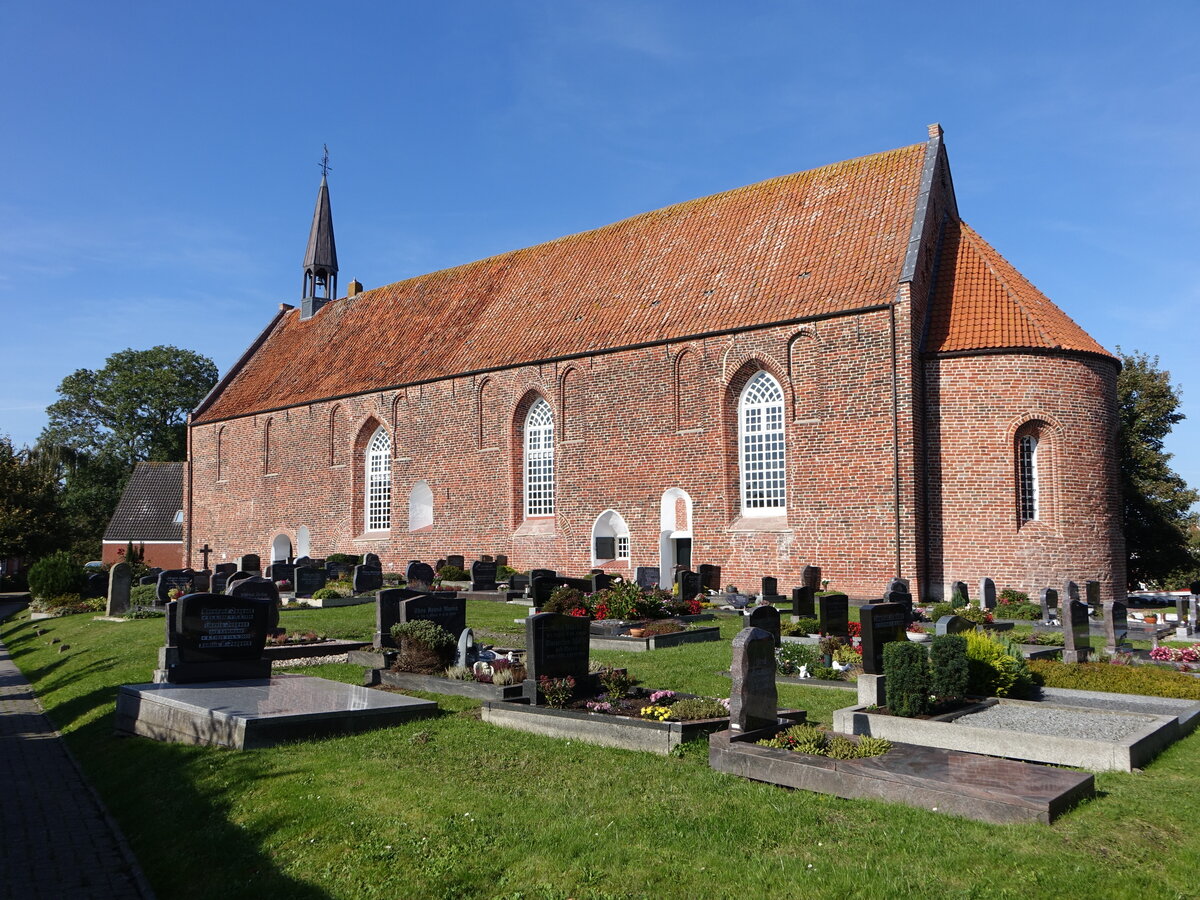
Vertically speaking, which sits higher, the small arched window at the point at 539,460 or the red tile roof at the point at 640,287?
the red tile roof at the point at 640,287

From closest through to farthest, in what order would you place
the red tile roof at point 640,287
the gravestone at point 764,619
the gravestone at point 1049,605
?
1. the gravestone at point 764,619
2. the gravestone at point 1049,605
3. the red tile roof at point 640,287

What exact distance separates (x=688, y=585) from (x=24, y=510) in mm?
30029

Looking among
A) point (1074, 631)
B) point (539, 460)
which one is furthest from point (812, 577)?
point (539, 460)

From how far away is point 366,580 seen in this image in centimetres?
2305

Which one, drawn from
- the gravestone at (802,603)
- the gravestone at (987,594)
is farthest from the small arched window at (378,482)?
the gravestone at (987,594)

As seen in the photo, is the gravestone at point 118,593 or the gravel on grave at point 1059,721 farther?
the gravestone at point 118,593

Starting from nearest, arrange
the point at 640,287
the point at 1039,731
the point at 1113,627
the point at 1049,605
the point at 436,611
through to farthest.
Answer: the point at 1039,731 < the point at 436,611 < the point at 1113,627 < the point at 1049,605 < the point at 640,287

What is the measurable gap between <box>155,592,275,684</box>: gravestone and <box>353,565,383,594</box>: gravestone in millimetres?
11923

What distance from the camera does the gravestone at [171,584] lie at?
21828 millimetres

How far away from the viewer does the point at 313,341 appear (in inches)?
1501

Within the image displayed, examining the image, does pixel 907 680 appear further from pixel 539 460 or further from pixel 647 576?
→ pixel 539 460

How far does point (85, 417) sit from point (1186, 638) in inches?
2545

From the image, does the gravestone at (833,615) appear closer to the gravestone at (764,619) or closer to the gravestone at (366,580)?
the gravestone at (764,619)

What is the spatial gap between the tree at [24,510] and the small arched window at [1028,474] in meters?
35.6
